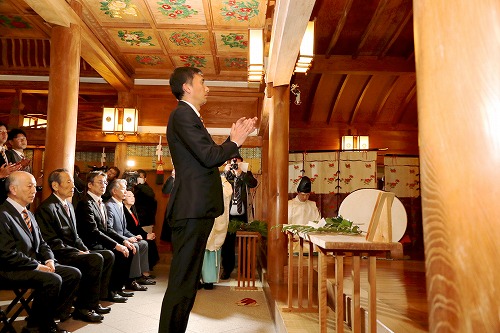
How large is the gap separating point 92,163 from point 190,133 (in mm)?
9840

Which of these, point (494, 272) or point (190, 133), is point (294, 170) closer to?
point (190, 133)

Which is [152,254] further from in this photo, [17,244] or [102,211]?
[17,244]

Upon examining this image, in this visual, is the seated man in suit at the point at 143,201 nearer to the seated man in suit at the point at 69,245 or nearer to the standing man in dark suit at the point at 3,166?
the standing man in dark suit at the point at 3,166

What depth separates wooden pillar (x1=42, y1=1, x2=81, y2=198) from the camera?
5.67m

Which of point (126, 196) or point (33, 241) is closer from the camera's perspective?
point (33, 241)

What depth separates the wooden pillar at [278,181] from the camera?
231 inches

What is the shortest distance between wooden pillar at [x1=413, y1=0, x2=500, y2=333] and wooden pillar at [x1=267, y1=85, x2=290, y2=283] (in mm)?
5006

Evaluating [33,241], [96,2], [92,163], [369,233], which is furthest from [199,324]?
[92,163]

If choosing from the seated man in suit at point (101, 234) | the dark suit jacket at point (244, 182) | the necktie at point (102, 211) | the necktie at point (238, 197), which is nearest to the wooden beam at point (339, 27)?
the dark suit jacket at point (244, 182)

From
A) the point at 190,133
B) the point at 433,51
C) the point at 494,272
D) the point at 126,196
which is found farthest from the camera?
the point at 126,196

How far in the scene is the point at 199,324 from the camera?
4316 mm

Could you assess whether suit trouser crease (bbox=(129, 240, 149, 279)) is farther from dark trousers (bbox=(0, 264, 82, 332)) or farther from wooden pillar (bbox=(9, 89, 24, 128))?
wooden pillar (bbox=(9, 89, 24, 128))

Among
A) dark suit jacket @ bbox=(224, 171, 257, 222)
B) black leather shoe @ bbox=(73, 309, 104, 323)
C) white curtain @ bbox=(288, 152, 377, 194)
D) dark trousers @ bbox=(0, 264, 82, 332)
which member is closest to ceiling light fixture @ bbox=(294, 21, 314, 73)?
dark suit jacket @ bbox=(224, 171, 257, 222)

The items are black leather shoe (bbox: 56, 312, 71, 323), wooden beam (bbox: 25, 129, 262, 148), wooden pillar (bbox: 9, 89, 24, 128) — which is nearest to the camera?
black leather shoe (bbox: 56, 312, 71, 323)
